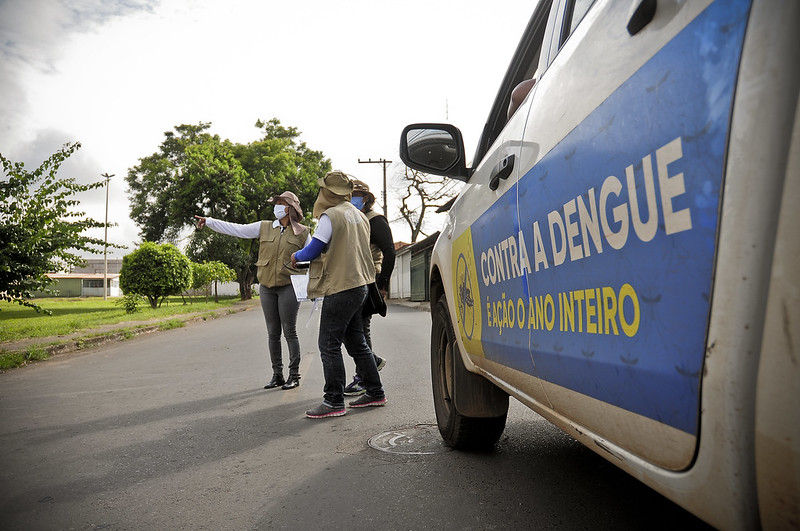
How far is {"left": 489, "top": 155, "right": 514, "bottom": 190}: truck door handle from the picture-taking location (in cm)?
216

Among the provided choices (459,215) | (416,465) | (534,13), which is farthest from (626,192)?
(416,465)

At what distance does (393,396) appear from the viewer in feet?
17.5

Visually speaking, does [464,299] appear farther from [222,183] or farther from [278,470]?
[222,183]

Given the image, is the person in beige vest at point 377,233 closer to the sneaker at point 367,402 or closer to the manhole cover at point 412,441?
the sneaker at point 367,402

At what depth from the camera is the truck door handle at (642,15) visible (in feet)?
3.93

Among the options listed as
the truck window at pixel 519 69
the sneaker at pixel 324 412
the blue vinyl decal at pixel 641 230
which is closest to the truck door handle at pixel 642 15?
the blue vinyl decal at pixel 641 230

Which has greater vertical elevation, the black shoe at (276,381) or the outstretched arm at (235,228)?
the outstretched arm at (235,228)

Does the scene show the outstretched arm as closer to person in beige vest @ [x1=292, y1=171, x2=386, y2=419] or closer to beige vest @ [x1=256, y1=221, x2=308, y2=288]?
beige vest @ [x1=256, y1=221, x2=308, y2=288]

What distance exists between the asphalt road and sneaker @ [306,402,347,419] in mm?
64

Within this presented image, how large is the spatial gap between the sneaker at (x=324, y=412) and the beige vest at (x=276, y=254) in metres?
1.52

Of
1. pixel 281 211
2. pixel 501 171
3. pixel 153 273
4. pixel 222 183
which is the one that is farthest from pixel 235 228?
pixel 222 183

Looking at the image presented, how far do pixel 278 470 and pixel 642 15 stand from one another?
2900 mm

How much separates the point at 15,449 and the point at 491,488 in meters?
3.06

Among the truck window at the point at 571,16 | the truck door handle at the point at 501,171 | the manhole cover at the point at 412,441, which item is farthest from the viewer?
the manhole cover at the point at 412,441
